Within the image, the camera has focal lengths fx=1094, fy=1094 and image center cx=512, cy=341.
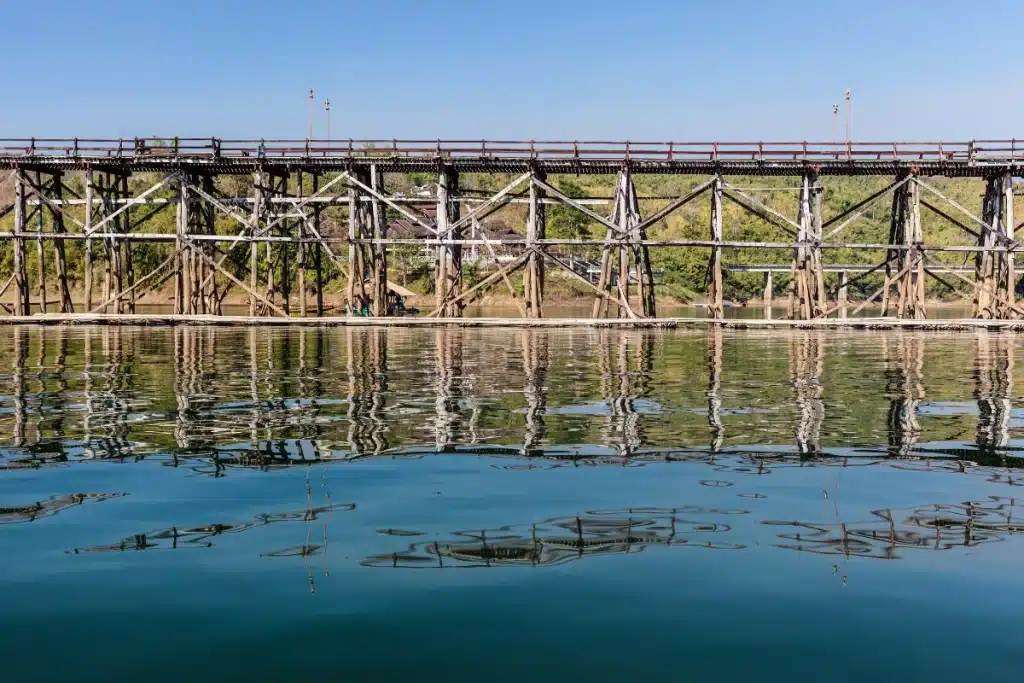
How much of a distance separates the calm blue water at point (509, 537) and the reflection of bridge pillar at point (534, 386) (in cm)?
13

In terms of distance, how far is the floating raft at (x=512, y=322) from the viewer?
4213cm

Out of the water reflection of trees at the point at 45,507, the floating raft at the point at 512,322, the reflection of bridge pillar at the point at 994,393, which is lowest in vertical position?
the water reflection of trees at the point at 45,507

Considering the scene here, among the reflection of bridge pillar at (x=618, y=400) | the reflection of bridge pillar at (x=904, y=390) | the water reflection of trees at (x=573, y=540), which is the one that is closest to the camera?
the water reflection of trees at (x=573, y=540)

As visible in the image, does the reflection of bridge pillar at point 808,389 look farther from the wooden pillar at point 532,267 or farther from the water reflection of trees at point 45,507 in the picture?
the wooden pillar at point 532,267

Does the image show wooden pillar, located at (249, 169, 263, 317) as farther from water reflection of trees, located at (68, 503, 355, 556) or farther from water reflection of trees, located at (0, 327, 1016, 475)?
water reflection of trees, located at (68, 503, 355, 556)

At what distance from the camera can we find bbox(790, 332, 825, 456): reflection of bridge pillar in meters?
12.5

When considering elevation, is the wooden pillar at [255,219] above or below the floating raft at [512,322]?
above

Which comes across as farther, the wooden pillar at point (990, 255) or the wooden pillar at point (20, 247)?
the wooden pillar at point (20, 247)

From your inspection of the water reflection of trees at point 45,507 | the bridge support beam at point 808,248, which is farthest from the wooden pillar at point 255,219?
the water reflection of trees at point 45,507

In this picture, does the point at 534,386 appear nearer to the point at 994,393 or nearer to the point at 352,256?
the point at 994,393

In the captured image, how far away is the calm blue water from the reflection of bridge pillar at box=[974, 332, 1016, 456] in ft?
0.38

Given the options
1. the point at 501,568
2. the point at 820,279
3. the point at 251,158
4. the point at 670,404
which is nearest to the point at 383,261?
the point at 251,158

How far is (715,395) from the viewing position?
58.6 feet

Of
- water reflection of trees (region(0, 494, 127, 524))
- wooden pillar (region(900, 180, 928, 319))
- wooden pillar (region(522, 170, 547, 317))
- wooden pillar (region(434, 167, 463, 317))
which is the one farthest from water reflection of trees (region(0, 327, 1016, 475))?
wooden pillar (region(434, 167, 463, 317))
